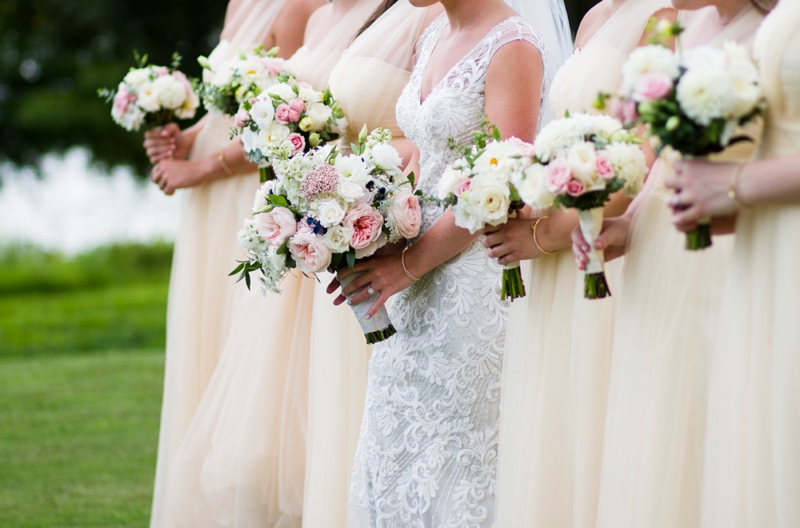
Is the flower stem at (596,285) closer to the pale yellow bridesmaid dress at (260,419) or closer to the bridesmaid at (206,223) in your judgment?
the pale yellow bridesmaid dress at (260,419)

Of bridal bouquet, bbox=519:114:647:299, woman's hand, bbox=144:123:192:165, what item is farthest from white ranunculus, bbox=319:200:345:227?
woman's hand, bbox=144:123:192:165

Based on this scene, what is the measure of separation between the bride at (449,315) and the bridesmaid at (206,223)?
5.85 ft

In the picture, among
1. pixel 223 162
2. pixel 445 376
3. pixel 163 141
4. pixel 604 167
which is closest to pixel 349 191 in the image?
pixel 445 376

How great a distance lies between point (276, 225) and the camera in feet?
9.75

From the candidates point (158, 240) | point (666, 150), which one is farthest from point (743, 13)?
point (158, 240)

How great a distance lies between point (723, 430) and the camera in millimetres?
2270

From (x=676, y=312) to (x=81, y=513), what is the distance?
3.90 m

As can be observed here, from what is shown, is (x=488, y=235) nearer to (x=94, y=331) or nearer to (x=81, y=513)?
(x=81, y=513)

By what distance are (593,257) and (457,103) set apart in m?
0.88

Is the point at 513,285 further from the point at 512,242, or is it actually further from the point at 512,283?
the point at 512,242

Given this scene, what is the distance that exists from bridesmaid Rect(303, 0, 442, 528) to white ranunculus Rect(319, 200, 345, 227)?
0.96 meters

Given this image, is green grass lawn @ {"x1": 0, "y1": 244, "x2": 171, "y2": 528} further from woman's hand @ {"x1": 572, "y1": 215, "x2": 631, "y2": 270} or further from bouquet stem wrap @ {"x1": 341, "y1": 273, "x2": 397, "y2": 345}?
woman's hand @ {"x1": 572, "y1": 215, "x2": 631, "y2": 270}

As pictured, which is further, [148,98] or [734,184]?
[148,98]

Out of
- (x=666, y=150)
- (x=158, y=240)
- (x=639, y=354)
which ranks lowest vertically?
(x=639, y=354)
